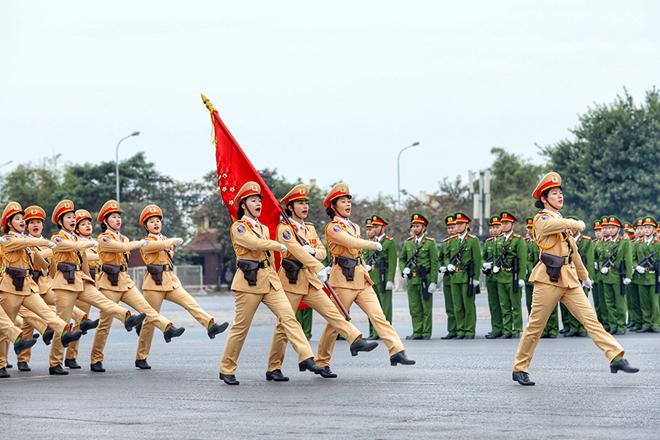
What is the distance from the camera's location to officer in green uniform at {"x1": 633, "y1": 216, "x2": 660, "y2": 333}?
2239cm

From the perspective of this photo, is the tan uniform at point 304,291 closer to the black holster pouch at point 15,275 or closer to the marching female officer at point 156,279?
the marching female officer at point 156,279

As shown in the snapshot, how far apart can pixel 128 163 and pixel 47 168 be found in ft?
45.8

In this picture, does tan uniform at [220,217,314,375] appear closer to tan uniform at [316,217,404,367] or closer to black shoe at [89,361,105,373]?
tan uniform at [316,217,404,367]

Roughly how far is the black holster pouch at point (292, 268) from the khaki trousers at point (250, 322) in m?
0.32

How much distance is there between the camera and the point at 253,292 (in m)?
13.9

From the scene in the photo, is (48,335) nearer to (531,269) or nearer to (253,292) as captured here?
(253,292)

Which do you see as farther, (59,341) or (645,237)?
(645,237)

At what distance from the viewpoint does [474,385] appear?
13125mm

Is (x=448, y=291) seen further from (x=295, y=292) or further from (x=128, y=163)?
(x=128, y=163)

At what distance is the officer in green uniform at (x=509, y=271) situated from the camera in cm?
2091

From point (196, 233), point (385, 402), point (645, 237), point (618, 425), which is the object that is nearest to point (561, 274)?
point (385, 402)

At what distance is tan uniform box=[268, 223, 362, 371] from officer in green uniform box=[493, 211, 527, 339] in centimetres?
Result: 704

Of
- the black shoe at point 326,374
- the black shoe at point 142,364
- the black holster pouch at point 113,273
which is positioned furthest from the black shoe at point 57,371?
the black shoe at point 326,374

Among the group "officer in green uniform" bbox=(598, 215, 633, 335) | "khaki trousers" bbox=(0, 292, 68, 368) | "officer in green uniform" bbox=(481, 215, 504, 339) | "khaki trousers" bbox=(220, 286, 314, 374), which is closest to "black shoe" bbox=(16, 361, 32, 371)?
"khaki trousers" bbox=(0, 292, 68, 368)
